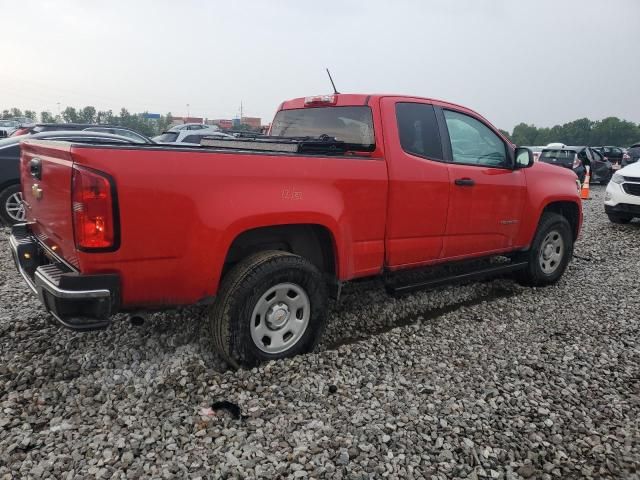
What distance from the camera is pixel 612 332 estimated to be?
3.98 metres

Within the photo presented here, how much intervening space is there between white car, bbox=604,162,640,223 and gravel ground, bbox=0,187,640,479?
555cm

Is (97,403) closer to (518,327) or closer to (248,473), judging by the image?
(248,473)

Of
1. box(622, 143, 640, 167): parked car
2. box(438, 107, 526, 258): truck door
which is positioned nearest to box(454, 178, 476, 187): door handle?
box(438, 107, 526, 258): truck door

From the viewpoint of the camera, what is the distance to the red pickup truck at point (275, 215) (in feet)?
7.95

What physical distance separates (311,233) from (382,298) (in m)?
1.60

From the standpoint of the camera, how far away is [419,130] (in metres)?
3.82

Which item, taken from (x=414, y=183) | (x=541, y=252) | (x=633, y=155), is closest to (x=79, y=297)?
(x=414, y=183)

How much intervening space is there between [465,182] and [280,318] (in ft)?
6.65

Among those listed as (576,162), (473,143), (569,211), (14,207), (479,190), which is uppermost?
(473,143)

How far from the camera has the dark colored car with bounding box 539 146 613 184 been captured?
16031 millimetres

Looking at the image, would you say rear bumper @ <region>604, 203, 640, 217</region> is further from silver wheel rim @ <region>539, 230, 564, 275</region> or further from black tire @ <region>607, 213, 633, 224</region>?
silver wheel rim @ <region>539, 230, 564, 275</region>

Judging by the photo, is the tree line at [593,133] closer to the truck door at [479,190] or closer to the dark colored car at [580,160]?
the dark colored car at [580,160]

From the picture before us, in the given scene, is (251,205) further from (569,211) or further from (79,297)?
(569,211)

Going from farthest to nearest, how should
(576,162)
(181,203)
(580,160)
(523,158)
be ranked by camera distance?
1. (580,160)
2. (576,162)
3. (523,158)
4. (181,203)
